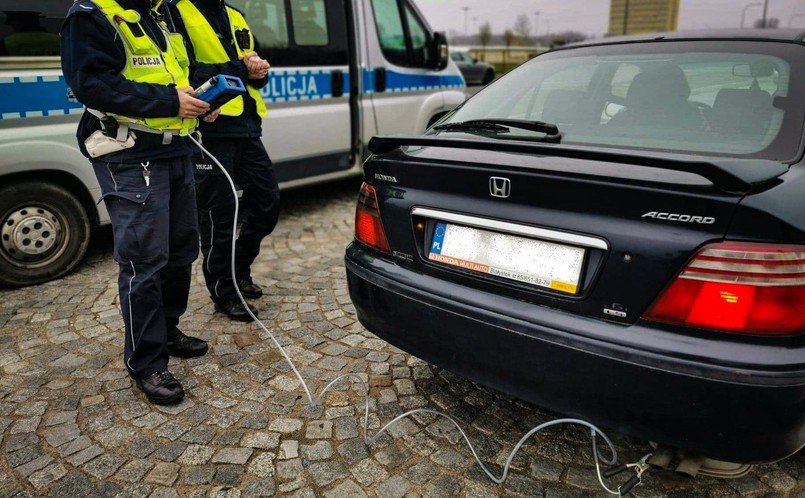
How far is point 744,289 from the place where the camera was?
1532mm

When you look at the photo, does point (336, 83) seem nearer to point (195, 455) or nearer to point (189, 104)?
point (189, 104)

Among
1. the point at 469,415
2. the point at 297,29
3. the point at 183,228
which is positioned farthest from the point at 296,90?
the point at 469,415

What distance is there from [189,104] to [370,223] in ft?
2.79

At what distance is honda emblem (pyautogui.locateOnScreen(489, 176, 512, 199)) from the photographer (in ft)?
6.12

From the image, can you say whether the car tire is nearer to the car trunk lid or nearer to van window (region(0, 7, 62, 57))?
van window (region(0, 7, 62, 57))

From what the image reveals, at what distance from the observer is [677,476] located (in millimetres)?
2057

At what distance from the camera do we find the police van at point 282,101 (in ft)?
11.3

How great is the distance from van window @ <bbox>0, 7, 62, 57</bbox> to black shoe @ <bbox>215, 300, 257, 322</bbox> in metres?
1.88

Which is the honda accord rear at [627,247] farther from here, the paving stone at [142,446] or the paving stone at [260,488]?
the paving stone at [142,446]

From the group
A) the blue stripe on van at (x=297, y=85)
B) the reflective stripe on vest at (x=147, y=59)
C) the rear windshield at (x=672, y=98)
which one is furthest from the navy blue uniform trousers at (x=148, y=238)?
the blue stripe on van at (x=297, y=85)

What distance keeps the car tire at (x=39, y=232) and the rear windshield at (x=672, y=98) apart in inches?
108

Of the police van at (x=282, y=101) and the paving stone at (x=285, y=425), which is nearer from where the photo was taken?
the paving stone at (x=285, y=425)

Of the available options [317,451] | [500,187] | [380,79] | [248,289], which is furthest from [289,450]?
[380,79]

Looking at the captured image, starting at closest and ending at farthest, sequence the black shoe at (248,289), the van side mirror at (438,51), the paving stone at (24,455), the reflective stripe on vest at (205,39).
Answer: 1. the paving stone at (24,455)
2. the reflective stripe on vest at (205,39)
3. the black shoe at (248,289)
4. the van side mirror at (438,51)
